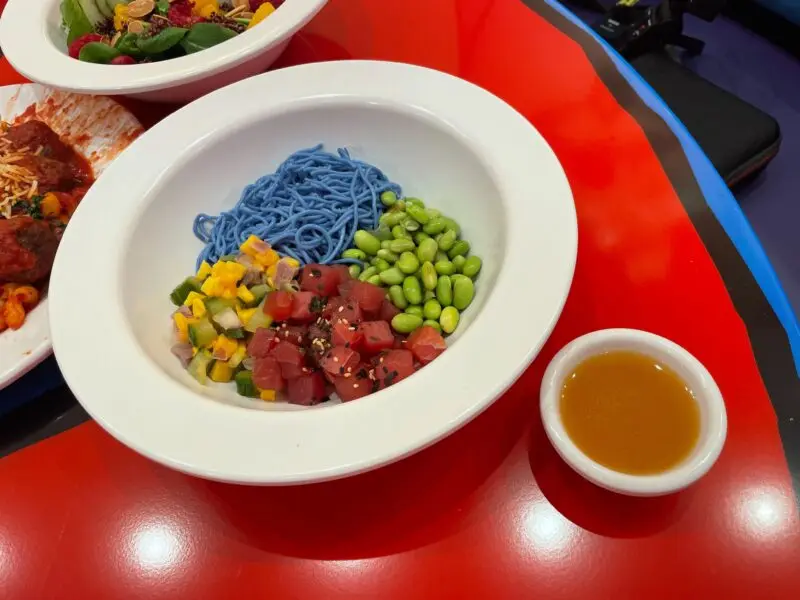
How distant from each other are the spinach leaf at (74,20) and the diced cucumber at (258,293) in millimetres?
1224

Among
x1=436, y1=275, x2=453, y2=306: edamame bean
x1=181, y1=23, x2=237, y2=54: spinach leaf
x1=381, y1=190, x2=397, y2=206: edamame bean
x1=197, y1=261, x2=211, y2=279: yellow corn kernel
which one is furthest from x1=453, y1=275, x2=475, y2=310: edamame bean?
x1=181, y1=23, x2=237, y2=54: spinach leaf

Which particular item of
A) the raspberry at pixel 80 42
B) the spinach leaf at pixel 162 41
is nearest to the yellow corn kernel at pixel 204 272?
the spinach leaf at pixel 162 41

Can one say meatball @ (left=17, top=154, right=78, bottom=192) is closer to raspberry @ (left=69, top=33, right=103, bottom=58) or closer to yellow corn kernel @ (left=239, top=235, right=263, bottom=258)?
raspberry @ (left=69, top=33, right=103, bottom=58)

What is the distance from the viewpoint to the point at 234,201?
167 centimetres

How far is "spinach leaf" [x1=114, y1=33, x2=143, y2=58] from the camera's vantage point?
186cm

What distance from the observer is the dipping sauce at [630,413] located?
1046 millimetres

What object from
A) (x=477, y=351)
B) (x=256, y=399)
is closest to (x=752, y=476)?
(x=477, y=351)

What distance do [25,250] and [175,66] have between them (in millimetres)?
638

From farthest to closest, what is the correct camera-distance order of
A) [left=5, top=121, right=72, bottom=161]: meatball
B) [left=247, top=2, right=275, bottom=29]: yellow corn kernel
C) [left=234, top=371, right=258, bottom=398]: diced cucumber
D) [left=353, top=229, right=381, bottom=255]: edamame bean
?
[left=247, top=2, right=275, bottom=29]: yellow corn kernel, [left=5, top=121, right=72, bottom=161]: meatball, [left=353, top=229, right=381, bottom=255]: edamame bean, [left=234, top=371, right=258, bottom=398]: diced cucumber

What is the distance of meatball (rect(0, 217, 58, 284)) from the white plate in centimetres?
8

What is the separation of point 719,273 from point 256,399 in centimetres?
102

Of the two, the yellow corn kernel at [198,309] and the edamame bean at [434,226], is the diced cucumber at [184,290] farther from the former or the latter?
the edamame bean at [434,226]

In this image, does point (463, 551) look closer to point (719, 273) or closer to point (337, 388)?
point (337, 388)

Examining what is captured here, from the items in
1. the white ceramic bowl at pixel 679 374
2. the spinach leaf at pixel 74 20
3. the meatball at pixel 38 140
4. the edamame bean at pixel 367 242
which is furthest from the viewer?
the spinach leaf at pixel 74 20
